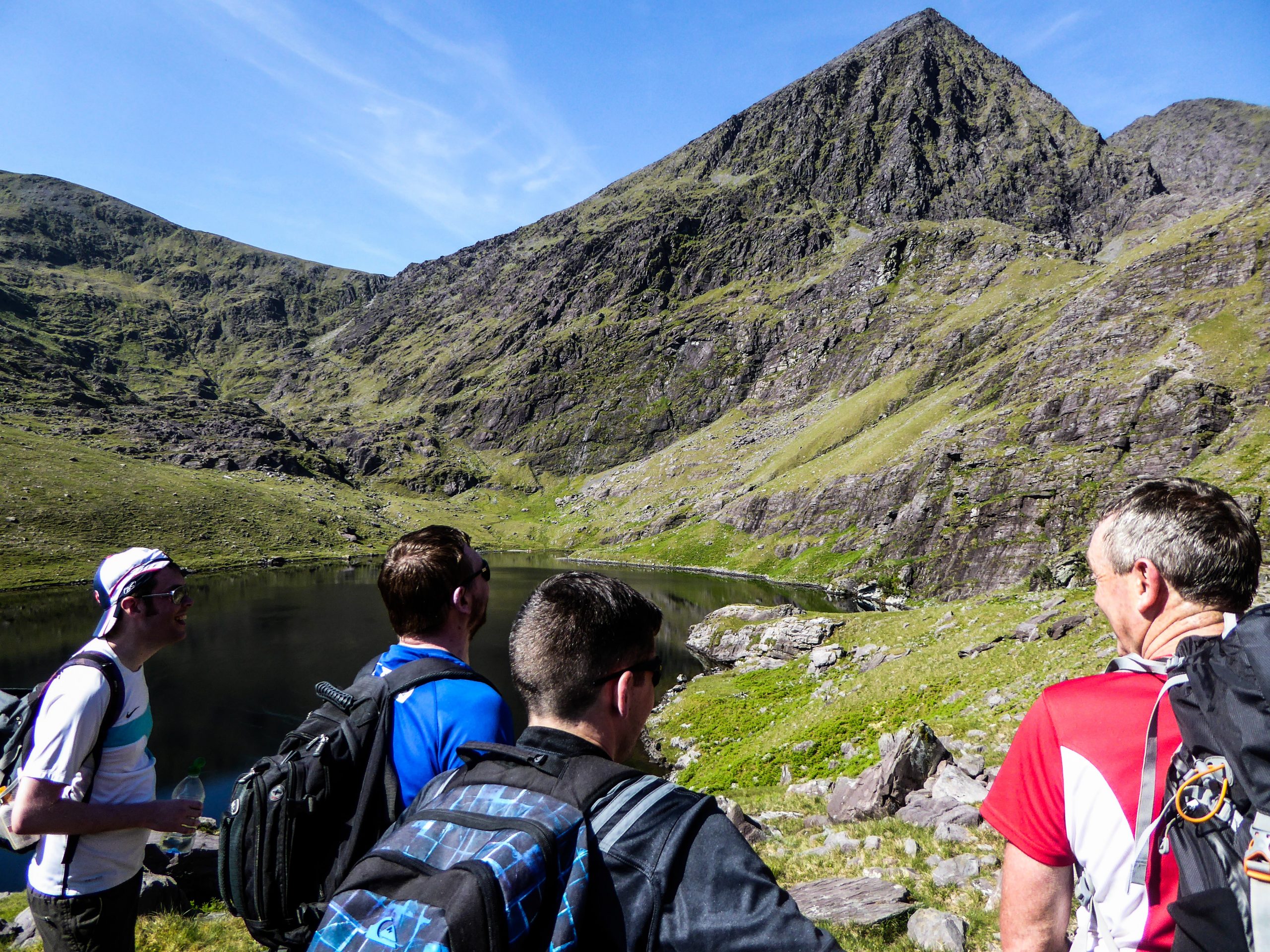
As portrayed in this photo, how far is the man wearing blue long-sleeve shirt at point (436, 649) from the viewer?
3.99m

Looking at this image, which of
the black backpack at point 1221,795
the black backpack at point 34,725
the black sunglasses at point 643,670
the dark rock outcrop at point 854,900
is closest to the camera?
the black backpack at point 1221,795

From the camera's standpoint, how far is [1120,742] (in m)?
2.96

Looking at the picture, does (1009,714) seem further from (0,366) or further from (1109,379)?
(0,366)

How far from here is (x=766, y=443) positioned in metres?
160

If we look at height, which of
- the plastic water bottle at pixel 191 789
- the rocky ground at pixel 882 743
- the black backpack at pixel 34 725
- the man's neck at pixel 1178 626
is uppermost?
the man's neck at pixel 1178 626

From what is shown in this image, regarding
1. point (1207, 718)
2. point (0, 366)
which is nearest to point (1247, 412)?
point (1207, 718)

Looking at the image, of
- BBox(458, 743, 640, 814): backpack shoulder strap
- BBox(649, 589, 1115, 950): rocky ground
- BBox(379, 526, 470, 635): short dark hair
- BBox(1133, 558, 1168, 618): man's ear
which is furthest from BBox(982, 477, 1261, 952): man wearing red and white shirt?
BBox(649, 589, 1115, 950): rocky ground

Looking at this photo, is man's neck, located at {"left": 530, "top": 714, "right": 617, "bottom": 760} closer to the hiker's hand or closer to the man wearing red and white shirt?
the man wearing red and white shirt

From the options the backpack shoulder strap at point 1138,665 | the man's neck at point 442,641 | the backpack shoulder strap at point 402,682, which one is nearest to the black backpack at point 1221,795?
the backpack shoulder strap at point 1138,665

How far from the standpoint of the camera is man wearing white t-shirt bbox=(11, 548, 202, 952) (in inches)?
196

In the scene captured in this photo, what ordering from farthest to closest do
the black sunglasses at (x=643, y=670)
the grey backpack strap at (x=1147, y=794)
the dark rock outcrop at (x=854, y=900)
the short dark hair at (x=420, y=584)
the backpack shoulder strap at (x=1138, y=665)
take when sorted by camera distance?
the dark rock outcrop at (x=854, y=900) < the short dark hair at (x=420, y=584) < the black sunglasses at (x=643, y=670) < the backpack shoulder strap at (x=1138, y=665) < the grey backpack strap at (x=1147, y=794)

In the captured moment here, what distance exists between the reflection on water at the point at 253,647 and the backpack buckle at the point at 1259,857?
2428 centimetres

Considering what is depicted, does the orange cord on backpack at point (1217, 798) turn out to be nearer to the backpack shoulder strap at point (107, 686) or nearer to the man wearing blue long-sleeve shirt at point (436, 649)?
the man wearing blue long-sleeve shirt at point (436, 649)

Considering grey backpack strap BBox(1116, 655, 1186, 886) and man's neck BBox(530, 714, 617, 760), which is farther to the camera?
man's neck BBox(530, 714, 617, 760)
